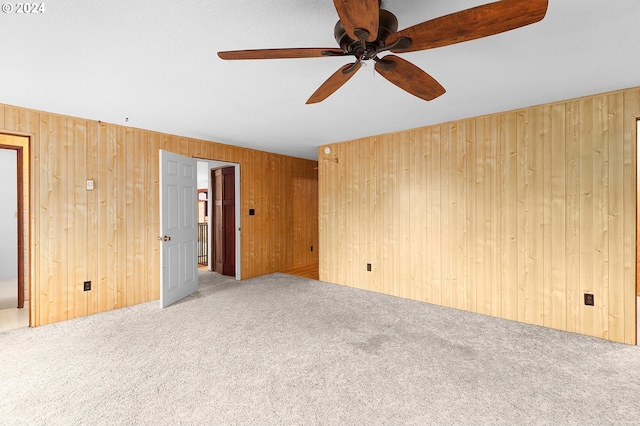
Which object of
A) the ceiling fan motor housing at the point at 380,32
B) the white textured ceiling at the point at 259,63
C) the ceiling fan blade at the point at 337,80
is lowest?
the ceiling fan blade at the point at 337,80

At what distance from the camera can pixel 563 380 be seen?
2150mm

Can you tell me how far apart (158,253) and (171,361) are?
6.81ft

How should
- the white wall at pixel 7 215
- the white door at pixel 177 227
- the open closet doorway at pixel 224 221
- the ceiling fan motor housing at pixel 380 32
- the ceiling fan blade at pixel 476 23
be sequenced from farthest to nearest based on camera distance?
the open closet doorway at pixel 224 221 < the white wall at pixel 7 215 < the white door at pixel 177 227 < the ceiling fan motor housing at pixel 380 32 < the ceiling fan blade at pixel 476 23

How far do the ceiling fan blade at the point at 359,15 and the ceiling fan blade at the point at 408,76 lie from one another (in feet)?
0.88

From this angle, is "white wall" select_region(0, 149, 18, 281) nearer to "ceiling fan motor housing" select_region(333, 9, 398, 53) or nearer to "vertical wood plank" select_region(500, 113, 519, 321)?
"ceiling fan motor housing" select_region(333, 9, 398, 53)

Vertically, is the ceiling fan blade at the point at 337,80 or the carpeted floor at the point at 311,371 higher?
the ceiling fan blade at the point at 337,80

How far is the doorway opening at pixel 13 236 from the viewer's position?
137 inches

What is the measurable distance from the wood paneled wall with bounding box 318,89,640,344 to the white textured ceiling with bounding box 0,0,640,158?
294mm

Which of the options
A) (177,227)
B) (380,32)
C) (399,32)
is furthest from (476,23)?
(177,227)

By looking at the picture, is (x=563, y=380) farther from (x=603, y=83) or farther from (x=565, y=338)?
(x=603, y=83)

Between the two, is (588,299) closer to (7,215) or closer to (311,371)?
(311,371)

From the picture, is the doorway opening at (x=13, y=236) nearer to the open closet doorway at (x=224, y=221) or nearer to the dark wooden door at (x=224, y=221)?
the open closet doorway at (x=224, y=221)

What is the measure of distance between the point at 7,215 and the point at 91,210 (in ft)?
9.61

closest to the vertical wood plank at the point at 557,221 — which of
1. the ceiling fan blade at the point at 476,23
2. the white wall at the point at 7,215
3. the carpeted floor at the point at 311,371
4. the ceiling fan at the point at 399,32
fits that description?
the carpeted floor at the point at 311,371
